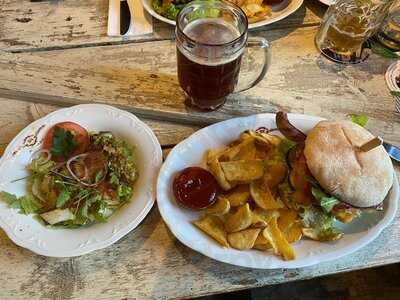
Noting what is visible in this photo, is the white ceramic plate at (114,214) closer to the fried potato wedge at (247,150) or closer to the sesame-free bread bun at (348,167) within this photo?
the fried potato wedge at (247,150)

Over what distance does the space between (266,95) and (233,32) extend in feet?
0.81

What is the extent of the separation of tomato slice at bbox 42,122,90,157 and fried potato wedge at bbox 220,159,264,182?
0.36 m

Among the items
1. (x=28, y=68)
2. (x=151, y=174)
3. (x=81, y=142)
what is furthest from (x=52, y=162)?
(x=28, y=68)

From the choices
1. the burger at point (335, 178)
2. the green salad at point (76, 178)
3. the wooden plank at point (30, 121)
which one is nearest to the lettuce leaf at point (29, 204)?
the green salad at point (76, 178)

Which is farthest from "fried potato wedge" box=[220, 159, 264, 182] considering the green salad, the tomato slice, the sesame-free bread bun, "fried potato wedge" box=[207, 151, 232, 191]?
the tomato slice

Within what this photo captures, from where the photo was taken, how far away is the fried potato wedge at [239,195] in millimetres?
922

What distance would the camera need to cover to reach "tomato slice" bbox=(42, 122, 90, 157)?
1007 mm

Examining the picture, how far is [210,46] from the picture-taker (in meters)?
→ 0.92

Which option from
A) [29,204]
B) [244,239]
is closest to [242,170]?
[244,239]

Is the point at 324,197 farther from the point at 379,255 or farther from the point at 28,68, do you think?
the point at 28,68

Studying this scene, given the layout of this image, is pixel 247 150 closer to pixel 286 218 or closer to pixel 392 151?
pixel 286 218

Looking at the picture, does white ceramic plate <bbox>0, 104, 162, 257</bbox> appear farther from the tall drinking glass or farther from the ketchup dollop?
the tall drinking glass

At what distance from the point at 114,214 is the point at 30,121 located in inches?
15.6

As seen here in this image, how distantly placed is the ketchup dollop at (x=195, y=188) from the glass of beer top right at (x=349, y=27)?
2.07ft
